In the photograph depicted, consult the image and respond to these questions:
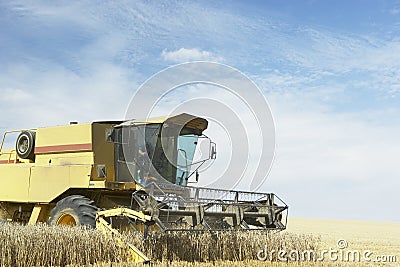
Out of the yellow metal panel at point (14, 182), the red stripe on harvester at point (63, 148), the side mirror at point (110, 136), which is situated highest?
the side mirror at point (110, 136)

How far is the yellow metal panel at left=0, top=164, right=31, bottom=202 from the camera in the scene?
Result: 11289 millimetres

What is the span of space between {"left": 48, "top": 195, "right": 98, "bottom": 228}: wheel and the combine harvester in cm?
2

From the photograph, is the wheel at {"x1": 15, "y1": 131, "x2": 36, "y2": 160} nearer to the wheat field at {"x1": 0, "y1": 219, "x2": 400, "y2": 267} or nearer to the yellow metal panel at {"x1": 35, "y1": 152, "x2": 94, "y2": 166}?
the yellow metal panel at {"x1": 35, "y1": 152, "x2": 94, "y2": 166}

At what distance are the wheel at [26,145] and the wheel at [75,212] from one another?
2.19m

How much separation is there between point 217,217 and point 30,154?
205 inches

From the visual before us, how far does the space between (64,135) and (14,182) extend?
190 cm

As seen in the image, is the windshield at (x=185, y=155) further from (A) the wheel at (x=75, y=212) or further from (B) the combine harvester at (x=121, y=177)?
(A) the wheel at (x=75, y=212)

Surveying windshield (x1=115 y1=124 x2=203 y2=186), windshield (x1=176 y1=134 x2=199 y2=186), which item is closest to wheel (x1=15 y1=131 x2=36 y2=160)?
windshield (x1=115 y1=124 x2=203 y2=186)

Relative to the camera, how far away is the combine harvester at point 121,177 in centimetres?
898

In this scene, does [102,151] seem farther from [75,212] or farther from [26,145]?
[26,145]

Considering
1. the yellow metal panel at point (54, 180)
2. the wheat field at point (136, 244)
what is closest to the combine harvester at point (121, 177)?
the yellow metal panel at point (54, 180)

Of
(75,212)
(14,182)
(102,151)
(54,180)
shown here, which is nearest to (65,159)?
(54,180)

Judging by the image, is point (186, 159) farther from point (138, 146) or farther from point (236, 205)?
point (236, 205)

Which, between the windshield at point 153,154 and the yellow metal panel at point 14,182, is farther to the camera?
the yellow metal panel at point 14,182
